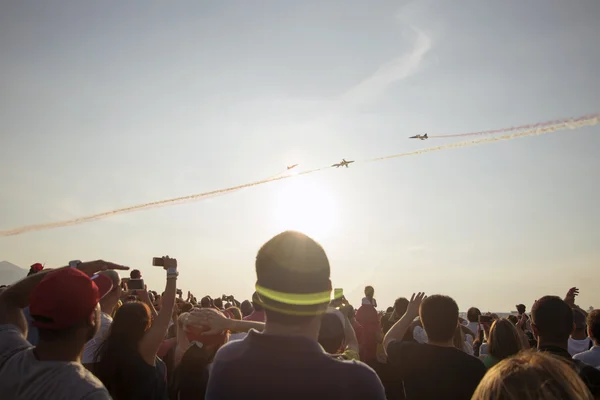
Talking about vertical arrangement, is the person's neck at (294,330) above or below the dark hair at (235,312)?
above

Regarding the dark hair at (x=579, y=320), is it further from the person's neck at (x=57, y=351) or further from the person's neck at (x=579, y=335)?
the person's neck at (x=57, y=351)

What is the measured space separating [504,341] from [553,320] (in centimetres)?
83

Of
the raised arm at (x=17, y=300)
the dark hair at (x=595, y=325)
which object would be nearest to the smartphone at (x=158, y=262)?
the raised arm at (x=17, y=300)

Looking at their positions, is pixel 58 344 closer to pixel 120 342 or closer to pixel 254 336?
pixel 254 336

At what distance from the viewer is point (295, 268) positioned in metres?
2.74

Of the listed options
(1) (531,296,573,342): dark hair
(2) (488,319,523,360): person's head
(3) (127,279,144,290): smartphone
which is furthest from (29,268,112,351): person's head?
(3) (127,279,144,290): smartphone

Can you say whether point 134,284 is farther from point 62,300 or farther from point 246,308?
point 62,300

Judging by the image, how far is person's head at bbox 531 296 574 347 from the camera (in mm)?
5086

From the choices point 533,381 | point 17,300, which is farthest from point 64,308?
point 533,381

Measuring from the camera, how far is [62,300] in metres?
3.16

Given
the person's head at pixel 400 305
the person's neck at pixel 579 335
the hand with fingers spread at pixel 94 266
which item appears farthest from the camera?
the person's head at pixel 400 305

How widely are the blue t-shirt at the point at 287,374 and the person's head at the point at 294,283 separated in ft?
0.48

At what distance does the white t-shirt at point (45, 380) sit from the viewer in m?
2.91

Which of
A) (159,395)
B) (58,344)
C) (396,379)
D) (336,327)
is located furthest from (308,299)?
(396,379)
